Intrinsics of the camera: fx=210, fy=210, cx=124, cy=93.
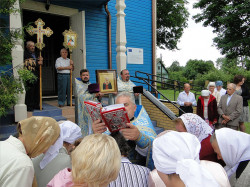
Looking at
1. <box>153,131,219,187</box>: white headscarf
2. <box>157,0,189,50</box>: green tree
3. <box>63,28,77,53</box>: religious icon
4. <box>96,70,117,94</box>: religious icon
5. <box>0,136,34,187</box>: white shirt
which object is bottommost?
<box>0,136,34,187</box>: white shirt

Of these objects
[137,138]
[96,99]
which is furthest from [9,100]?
[137,138]

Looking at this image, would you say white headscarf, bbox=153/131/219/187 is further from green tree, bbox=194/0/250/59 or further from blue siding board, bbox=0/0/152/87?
green tree, bbox=194/0/250/59

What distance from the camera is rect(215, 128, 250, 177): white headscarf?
Result: 178 cm

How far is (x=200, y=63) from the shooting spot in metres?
34.4

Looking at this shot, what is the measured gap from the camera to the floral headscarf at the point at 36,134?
167 centimetres

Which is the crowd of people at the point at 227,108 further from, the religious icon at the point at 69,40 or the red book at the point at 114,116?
the red book at the point at 114,116

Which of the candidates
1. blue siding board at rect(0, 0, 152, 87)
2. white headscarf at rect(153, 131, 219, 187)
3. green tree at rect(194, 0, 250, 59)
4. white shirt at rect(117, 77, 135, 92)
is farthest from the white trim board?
green tree at rect(194, 0, 250, 59)

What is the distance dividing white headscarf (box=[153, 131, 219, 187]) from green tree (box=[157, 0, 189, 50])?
21925mm

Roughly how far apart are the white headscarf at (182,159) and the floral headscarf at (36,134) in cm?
92

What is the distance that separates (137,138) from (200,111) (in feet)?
13.1

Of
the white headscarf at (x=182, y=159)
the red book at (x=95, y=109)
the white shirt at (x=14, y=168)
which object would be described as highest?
the red book at (x=95, y=109)

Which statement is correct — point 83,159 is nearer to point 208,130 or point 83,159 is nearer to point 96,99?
point 208,130

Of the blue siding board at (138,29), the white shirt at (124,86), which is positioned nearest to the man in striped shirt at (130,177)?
the white shirt at (124,86)

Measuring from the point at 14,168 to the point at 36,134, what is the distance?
1.19 ft
